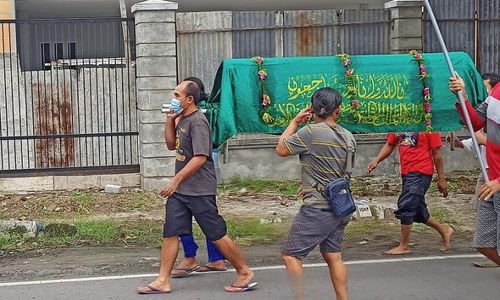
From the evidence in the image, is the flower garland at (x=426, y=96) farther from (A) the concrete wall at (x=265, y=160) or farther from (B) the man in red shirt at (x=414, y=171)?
(A) the concrete wall at (x=265, y=160)

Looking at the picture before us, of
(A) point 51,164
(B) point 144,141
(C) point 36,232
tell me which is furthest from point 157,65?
(C) point 36,232

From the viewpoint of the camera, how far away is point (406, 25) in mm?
12367

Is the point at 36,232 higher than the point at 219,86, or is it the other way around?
the point at 219,86

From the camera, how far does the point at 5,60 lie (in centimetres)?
1180

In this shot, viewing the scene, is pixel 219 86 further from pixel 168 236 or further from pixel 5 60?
pixel 5 60

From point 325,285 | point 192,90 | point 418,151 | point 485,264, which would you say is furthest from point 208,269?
point 485,264

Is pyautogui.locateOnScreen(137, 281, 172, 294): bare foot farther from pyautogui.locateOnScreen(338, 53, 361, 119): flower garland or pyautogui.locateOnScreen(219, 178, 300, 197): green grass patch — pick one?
pyautogui.locateOnScreen(219, 178, 300, 197): green grass patch

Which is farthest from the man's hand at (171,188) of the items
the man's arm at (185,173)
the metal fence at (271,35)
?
the metal fence at (271,35)

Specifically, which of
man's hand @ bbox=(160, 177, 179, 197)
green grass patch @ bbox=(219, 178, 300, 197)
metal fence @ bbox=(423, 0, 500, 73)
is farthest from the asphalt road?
metal fence @ bbox=(423, 0, 500, 73)

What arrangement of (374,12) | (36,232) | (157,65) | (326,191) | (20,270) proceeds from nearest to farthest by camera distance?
1. (326,191)
2. (20,270)
3. (36,232)
4. (157,65)
5. (374,12)

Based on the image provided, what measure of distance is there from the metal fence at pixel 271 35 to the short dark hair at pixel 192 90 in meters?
5.24

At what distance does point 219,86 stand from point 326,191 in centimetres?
237

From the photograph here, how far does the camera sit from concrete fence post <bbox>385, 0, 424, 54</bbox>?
12.3 m

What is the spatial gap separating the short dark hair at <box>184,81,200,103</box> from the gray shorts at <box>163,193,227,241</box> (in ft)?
2.63
